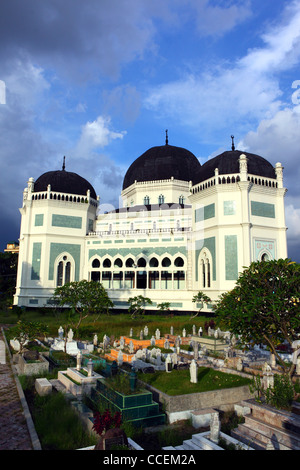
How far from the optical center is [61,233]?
39500mm

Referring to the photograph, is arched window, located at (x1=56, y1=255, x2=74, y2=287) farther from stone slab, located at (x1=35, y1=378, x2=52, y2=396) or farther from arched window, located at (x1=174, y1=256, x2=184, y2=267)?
stone slab, located at (x1=35, y1=378, x2=52, y2=396)

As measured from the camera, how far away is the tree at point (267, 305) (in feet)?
33.1

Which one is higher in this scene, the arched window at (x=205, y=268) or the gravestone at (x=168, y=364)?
the arched window at (x=205, y=268)

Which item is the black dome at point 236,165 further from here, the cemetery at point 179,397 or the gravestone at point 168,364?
the gravestone at point 168,364

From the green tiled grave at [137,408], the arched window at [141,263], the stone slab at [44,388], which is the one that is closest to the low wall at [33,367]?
the stone slab at [44,388]

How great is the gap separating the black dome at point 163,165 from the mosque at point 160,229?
151 mm

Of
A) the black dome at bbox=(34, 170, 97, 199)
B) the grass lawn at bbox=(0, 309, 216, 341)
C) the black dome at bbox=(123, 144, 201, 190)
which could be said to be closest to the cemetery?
the grass lawn at bbox=(0, 309, 216, 341)

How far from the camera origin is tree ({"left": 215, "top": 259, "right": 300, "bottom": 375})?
10.1m

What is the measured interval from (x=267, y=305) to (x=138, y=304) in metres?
24.7

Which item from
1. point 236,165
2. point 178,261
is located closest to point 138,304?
point 178,261

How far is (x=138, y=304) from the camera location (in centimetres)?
3397

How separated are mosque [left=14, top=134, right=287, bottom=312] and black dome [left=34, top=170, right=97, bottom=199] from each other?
128mm

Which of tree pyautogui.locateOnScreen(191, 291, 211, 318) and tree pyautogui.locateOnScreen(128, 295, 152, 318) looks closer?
tree pyautogui.locateOnScreen(191, 291, 211, 318)
